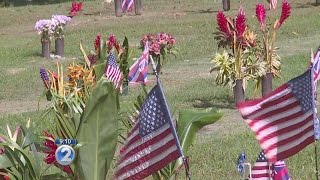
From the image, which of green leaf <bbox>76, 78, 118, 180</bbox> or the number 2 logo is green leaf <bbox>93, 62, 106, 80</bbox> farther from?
the number 2 logo

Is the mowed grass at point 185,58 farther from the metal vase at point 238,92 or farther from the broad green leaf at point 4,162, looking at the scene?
the broad green leaf at point 4,162

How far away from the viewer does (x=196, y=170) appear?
10.0 metres

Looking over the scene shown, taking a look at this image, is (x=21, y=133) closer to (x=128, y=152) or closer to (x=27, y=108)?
(x=128, y=152)

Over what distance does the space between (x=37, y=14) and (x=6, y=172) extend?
24490mm

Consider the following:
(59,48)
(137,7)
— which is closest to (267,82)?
(59,48)

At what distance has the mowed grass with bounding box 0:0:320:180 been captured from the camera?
1079 cm

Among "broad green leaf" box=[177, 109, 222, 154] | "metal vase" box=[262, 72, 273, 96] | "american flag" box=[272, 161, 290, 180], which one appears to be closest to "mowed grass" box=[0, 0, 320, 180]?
"metal vase" box=[262, 72, 273, 96]

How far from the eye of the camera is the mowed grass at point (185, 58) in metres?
10.8

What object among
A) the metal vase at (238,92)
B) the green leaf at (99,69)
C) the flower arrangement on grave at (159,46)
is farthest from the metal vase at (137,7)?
the green leaf at (99,69)

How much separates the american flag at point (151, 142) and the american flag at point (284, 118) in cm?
61

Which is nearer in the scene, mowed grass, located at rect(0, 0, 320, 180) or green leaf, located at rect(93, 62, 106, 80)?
mowed grass, located at rect(0, 0, 320, 180)

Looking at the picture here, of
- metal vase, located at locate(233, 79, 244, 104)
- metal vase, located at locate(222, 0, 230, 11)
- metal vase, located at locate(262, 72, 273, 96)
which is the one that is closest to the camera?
metal vase, located at locate(233, 79, 244, 104)

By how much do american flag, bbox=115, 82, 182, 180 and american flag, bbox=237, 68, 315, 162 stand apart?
0.61m

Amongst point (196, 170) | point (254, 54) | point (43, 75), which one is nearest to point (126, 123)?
point (196, 170)
